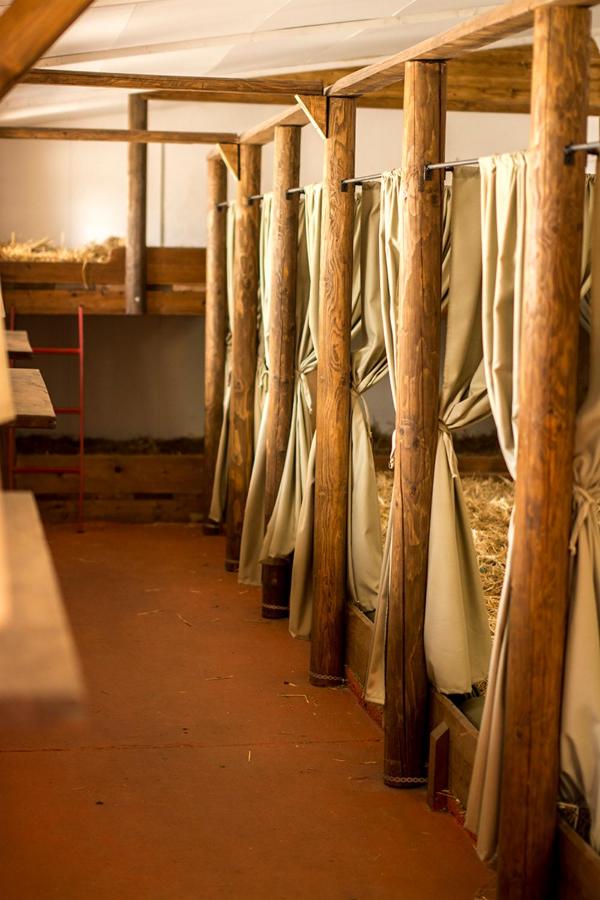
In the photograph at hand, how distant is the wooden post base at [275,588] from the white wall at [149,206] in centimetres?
384

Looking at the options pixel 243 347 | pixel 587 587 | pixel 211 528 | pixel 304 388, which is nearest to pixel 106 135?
pixel 243 347

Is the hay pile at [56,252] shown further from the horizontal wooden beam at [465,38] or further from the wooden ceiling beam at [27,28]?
the wooden ceiling beam at [27,28]

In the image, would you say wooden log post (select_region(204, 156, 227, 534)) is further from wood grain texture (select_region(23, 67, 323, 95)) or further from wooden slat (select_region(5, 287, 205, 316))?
wood grain texture (select_region(23, 67, 323, 95))

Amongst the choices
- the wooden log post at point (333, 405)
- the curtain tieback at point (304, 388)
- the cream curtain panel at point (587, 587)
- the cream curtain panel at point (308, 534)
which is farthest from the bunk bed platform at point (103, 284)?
the cream curtain panel at point (587, 587)

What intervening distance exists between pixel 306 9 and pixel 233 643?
3359mm

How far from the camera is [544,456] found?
3.20 meters

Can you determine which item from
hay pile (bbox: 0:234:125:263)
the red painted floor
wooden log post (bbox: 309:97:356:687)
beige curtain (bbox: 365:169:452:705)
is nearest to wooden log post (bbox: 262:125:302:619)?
the red painted floor

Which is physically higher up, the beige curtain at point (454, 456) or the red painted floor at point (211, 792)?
the beige curtain at point (454, 456)

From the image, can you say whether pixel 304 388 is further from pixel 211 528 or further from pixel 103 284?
pixel 103 284

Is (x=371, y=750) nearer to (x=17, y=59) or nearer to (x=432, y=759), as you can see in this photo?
(x=432, y=759)

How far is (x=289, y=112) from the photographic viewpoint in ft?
20.4

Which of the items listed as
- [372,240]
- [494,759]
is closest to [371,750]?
[494,759]

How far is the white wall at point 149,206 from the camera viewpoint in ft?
32.2

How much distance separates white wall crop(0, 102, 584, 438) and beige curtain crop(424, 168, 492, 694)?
19.0 ft
